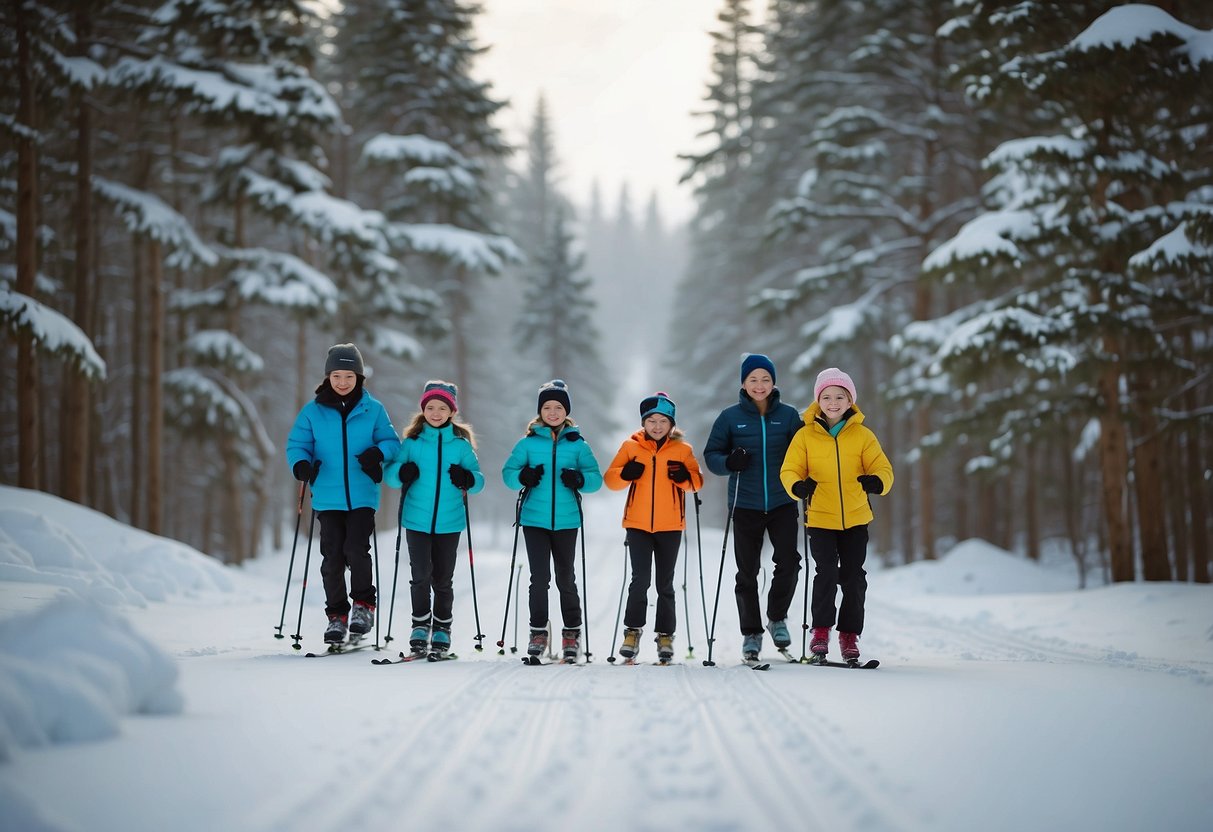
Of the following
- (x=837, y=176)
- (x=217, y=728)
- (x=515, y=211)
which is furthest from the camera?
(x=515, y=211)

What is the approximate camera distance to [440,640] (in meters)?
6.30

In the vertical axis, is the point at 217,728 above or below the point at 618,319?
below

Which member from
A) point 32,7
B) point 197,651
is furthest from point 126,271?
point 197,651

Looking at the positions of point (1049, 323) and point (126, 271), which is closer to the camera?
point (1049, 323)

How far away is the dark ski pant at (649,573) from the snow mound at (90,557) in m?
5.47

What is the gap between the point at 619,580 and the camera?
14.7 m

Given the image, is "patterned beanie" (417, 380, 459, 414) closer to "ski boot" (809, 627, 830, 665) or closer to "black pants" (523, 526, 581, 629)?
"black pants" (523, 526, 581, 629)

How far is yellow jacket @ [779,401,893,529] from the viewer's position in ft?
19.5

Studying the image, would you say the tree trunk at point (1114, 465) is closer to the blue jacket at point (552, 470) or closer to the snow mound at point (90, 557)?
the blue jacket at point (552, 470)

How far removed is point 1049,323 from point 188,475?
24659 millimetres

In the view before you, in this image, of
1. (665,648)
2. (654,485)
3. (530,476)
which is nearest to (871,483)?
(654,485)

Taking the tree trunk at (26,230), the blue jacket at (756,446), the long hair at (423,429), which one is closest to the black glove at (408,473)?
the long hair at (423,429)

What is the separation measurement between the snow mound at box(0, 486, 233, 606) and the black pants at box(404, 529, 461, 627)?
3732 mm

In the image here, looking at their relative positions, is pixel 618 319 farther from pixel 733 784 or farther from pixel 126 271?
pixel 733 784
